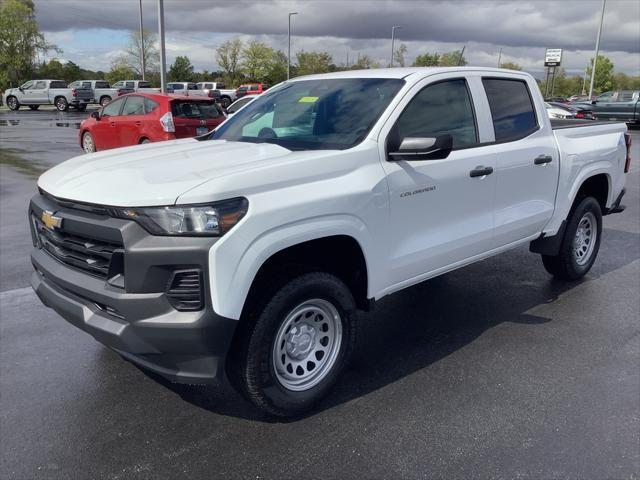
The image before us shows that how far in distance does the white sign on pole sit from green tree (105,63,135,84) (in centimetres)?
5423

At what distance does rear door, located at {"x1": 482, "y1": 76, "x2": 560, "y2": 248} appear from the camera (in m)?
4.54

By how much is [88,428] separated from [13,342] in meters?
1.43

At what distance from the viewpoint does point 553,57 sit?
8094 centimetres

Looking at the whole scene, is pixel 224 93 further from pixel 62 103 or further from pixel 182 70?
pixel 182 70

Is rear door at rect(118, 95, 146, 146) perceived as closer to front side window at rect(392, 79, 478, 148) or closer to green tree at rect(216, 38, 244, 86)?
front side window at rect(392, 79, 478, 148)

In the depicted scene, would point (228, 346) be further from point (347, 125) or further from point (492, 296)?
point (492, 296)

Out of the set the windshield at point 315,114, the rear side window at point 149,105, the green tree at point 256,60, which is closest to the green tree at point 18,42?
the green tree at point 256,60

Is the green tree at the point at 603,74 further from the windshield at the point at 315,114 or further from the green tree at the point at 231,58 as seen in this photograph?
the windshield at the point at 315,114

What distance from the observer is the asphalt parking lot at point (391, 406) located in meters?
2.94

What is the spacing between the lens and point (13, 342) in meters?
4.27

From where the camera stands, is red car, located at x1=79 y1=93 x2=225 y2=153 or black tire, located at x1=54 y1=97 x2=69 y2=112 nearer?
red car, located at x1=79 y1=93 x2=225 y2=153

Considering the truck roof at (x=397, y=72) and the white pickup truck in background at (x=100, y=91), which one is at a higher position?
the truck roof at (x=397, y=72)

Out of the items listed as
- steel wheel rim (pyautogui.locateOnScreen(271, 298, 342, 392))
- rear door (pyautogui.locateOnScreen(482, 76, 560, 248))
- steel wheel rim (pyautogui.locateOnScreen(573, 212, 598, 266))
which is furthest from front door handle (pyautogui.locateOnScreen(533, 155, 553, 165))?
steel wheel rim (pyautogui.locateOnScreen(271, 298, 342, 392))

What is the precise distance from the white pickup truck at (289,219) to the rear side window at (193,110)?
8271mm
